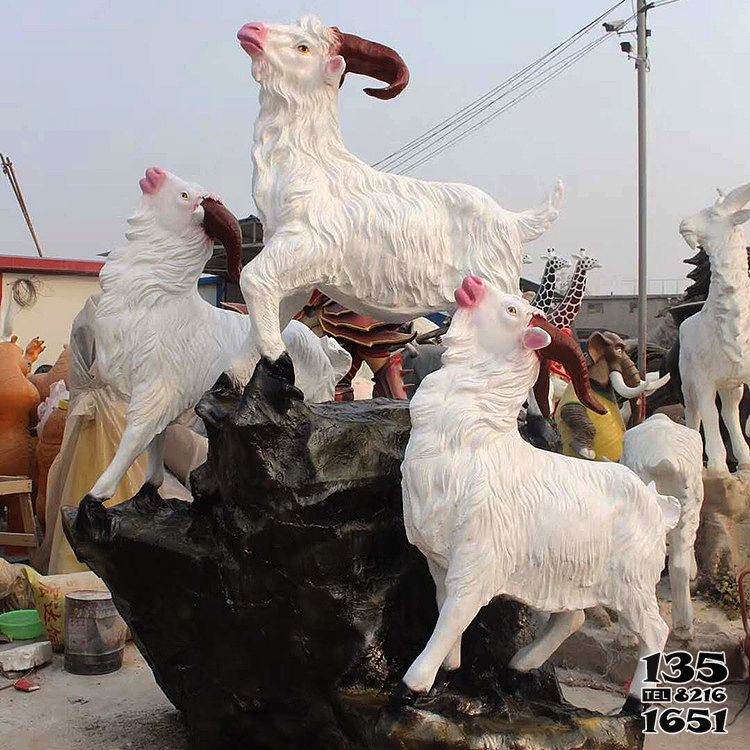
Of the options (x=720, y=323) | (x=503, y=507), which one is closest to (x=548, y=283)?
(x=720, y=323)

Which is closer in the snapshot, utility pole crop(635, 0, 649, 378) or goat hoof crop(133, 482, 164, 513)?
goat hoof crop(133, 482, 164, 513)

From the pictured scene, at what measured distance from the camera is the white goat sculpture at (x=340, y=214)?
282 cm

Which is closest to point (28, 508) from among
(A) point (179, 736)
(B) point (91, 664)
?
(B) point (91, 664)

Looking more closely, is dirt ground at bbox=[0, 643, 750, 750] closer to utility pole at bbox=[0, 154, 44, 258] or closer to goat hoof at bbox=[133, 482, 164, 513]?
goat hoof at bbox=[133, 482, 164, 513]

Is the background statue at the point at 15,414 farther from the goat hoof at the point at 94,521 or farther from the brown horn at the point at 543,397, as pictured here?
the brown horn at the point at 543,397

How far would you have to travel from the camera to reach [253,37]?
2.79 m

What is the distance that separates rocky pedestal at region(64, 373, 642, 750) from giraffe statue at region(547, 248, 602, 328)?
3777 millimetres

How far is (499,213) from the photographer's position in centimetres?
297

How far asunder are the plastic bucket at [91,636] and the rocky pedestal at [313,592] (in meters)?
1.40

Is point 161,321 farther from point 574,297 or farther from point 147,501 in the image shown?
point 574,297

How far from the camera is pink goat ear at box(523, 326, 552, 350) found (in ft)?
7.99

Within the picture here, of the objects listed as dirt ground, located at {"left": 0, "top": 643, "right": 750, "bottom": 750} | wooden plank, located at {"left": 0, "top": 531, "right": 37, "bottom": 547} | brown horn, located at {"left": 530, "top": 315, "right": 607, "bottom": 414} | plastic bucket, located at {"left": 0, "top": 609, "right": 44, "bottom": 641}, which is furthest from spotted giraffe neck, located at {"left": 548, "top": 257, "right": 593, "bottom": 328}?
wooden plank, located at {"left": 0, "top": 531, "right": 37, "bottom": 547}

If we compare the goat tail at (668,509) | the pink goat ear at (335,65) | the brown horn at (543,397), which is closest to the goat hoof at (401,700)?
the goat tail at (668,509)

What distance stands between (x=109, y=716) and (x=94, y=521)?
1107 millimetres
